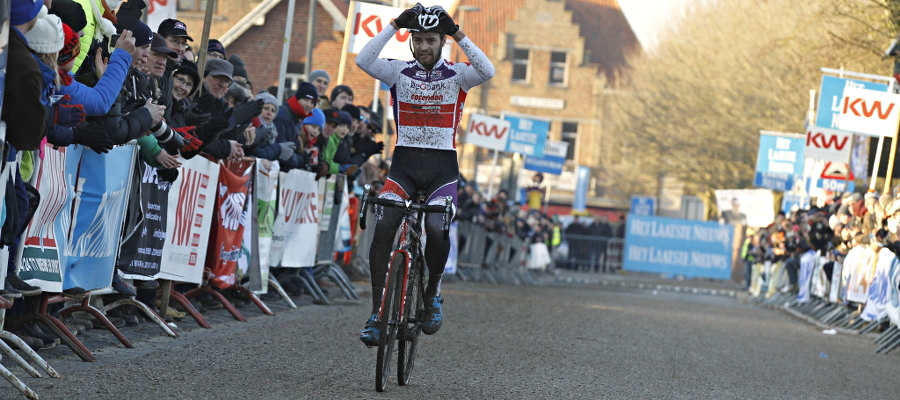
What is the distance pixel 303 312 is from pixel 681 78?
135 ft

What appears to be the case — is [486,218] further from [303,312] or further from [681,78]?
[681,78]

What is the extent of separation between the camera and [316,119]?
49.4 feet

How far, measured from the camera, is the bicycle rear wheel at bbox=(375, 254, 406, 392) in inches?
291

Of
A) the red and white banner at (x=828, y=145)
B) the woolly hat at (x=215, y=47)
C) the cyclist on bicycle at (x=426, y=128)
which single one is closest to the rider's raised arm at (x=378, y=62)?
the cyclist on bicycle at (x=426, y=128)

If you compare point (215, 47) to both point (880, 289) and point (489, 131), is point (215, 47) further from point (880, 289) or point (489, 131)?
point (489, 131)

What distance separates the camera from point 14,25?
605cm

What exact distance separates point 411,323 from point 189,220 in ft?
11.8

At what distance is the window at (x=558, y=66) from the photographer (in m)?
73.0

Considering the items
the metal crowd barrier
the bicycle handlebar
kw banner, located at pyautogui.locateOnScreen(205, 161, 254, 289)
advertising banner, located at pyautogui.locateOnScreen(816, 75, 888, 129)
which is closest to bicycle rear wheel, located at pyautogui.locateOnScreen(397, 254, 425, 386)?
the bicycle handlebar

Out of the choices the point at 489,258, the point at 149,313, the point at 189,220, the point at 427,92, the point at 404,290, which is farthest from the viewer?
the point at 489,258

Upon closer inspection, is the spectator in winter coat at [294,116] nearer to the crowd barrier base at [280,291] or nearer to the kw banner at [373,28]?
the crowd barrier base at [280,291]

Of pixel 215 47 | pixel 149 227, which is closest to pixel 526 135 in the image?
pixel 215 47

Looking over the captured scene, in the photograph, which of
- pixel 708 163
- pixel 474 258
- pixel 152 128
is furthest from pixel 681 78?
pixel 152 128

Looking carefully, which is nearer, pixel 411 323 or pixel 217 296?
pixel 411 323
